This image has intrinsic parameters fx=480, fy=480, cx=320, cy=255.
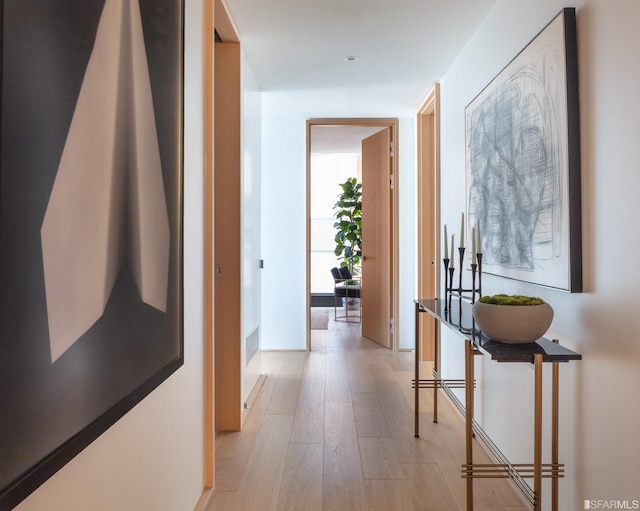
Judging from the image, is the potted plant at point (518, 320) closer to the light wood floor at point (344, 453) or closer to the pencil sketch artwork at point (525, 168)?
the pencil sketch artwork at point (525, 168)

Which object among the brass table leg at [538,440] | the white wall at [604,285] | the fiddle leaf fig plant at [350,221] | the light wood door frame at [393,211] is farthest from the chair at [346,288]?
the brass table leg at [538,440]

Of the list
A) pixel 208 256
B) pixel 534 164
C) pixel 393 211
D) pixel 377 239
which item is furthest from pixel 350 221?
pixel 534 164

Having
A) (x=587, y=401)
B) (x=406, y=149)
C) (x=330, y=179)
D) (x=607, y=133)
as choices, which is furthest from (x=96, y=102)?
(x=330, y=179)

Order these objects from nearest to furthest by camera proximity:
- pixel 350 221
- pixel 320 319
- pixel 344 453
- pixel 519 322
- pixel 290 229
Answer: pixel 519 322 < pixel 344 453 < pixel 290 229 < pixel 320 319 < pixel 350 221

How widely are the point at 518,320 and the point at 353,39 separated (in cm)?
210

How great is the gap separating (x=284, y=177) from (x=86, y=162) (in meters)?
4.00

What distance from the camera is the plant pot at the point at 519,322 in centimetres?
161

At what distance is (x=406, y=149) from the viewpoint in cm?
498

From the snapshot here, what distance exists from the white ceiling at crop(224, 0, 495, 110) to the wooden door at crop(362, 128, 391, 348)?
4.52ft

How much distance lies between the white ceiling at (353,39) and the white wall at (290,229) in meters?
1.00

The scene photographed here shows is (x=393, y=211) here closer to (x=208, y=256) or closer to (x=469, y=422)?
(x=208, y=256)

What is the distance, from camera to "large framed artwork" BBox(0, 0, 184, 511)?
76cm

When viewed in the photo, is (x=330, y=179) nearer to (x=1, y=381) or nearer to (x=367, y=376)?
(x=367, y=376)

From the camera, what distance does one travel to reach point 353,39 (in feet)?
9.68
